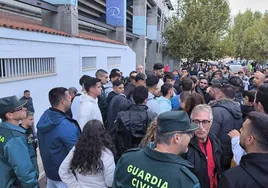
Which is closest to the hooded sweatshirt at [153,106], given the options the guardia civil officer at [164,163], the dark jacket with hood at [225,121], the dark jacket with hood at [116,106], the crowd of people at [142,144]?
the crowd of people at [142,144]

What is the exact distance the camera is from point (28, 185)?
2.54m

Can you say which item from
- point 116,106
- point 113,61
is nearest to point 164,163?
point 116,106

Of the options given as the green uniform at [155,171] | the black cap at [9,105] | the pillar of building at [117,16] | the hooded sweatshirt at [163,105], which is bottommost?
the green uniform at [155,171]

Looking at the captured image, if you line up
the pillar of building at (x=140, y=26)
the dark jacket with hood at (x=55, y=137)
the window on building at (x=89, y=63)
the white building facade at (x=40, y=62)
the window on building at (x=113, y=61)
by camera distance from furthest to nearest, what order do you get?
the pillar of building at (x=140, y=26), the window on building at (x=113, y=61), the window on building at (x=89, y=63), the white building facade at (x=40, y=62), the dark jacket with hood at (x=55, y=137)

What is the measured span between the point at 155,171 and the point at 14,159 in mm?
1487

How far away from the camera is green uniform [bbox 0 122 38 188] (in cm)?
246

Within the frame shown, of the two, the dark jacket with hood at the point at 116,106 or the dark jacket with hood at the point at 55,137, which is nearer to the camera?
the dark jacket with hood at the point at 55,137

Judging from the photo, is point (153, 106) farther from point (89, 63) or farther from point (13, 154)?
point (89, 63)

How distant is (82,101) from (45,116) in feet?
2.89

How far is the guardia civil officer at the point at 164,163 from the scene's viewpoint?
1.63 m

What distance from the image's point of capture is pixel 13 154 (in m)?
2.44

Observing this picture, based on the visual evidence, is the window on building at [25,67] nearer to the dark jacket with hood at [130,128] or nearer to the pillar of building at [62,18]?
the pillar of building at [62,18]

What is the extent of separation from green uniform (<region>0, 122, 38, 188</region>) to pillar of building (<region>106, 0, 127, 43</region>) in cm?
1210

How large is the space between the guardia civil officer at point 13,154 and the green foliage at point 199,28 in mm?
18858
